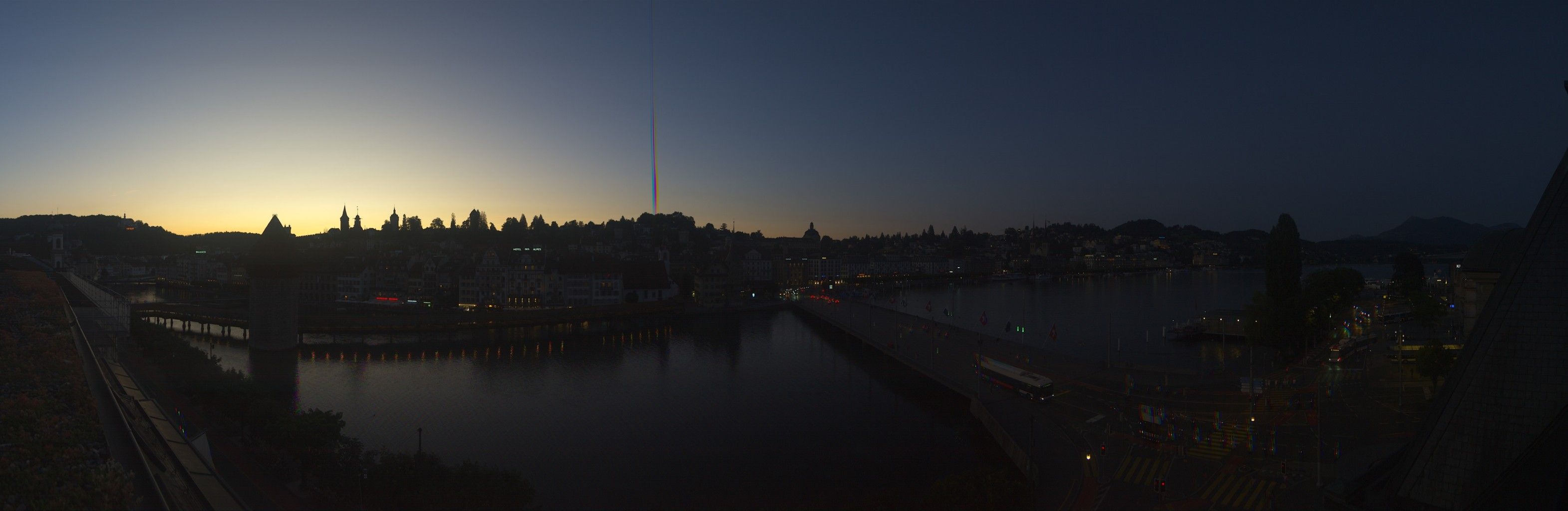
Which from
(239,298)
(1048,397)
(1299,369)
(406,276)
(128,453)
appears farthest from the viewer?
(406,276)

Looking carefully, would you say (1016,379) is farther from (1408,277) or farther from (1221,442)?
(1408,277)

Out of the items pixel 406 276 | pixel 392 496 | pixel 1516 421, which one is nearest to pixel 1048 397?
pixel 1516 421

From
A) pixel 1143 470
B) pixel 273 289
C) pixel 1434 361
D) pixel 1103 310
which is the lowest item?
pixel 1103 310

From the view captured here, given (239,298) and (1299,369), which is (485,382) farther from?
(239,298)

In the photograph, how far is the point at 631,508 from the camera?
864 centimetres

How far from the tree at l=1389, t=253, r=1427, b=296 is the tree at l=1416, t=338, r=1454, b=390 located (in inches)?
572

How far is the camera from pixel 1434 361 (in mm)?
11281

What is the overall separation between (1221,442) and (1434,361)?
17.9 ft

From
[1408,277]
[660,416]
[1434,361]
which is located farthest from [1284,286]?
[660,416]

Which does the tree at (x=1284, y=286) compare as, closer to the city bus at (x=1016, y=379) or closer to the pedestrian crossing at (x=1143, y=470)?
the city bus at (x=1016, y=379)

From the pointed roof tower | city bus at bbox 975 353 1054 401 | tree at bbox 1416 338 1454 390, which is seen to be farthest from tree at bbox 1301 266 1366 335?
the pointed roof tower

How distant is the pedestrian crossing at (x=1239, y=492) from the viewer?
691 cm

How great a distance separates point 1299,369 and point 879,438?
32.0 feet

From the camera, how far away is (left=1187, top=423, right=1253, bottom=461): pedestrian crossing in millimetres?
8617
